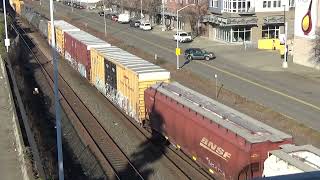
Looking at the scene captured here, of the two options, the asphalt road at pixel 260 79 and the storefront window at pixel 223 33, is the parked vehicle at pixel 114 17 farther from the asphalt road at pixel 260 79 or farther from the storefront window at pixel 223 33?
the storefront window at pixel 223 33

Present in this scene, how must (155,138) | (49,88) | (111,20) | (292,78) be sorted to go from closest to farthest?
(155,138) < (49,88) < (292,78) < (111,20)

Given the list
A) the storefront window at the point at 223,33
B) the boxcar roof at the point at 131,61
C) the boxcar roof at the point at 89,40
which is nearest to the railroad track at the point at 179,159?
the boxcar roof at the point at 131,61

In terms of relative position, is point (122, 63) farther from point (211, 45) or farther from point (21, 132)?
point (211, 45)

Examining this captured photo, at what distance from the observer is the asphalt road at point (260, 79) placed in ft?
102

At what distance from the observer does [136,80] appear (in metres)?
24.9

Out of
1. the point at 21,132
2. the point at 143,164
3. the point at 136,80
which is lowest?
the point at 143,164

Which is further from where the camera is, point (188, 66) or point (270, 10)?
point (270, 10)

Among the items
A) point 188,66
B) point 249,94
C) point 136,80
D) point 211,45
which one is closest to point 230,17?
point 211,45

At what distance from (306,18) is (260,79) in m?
9.56

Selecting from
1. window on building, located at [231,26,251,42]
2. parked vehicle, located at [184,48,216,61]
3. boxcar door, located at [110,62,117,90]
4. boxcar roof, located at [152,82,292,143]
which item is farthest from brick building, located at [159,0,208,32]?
boxcar roof, located at [152,82,292,143]

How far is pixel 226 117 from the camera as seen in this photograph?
1811 cm

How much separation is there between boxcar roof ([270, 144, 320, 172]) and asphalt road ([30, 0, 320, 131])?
13001 mm

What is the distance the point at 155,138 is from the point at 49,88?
1605 centimetres

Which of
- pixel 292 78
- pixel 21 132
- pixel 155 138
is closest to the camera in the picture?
pixel 21 132
